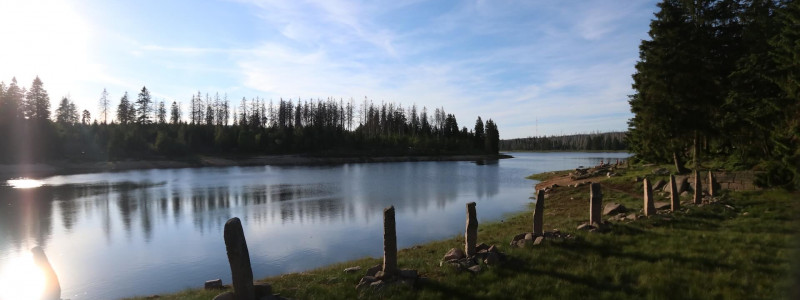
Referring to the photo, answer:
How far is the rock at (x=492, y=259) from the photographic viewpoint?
32.5 feet

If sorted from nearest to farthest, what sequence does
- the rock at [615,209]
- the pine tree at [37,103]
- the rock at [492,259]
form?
the rock at [492,259]
the rock at [615,209]
the pine tree at [37,103]

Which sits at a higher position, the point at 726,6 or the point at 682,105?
the point at 726,6

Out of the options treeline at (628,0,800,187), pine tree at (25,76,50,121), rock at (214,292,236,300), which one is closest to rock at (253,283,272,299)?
rock at (214,292,236,300)

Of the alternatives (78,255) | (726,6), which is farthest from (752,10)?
(78,255)

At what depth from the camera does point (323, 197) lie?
36812 mm

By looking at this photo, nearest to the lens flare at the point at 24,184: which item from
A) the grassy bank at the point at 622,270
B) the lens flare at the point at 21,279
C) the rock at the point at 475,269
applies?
the lens flare at the point at 21,279

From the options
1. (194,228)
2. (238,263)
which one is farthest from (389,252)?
(194,228)

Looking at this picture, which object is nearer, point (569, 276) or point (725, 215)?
point (569, 276)

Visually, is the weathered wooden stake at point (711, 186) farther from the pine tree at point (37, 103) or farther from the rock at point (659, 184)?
the pine tree at point (37, 103)

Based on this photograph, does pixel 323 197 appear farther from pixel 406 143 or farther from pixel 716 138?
pixel 406 143

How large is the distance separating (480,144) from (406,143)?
32.4 metres

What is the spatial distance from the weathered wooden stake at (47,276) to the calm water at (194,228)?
2405 millimetres

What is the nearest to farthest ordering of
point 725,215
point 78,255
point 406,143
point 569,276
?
1. point 569,276
2. point 725,215
3. point 78,255
4. point 406,143

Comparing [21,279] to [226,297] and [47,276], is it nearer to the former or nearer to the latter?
[47,276]
